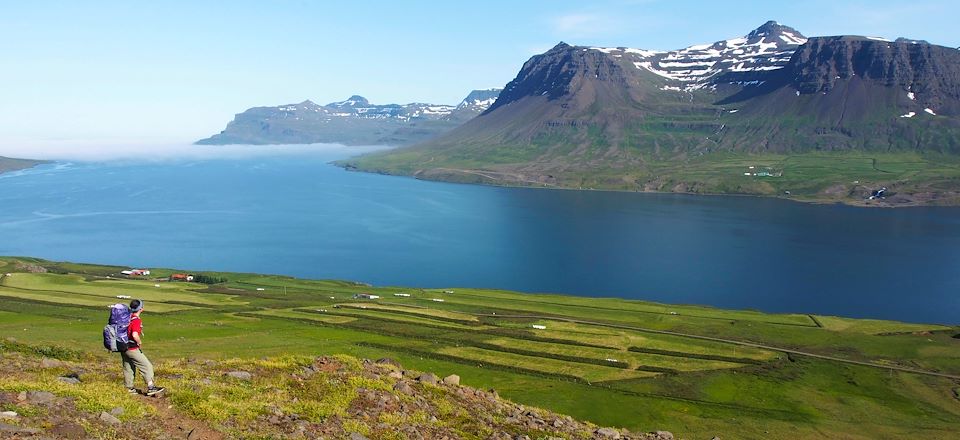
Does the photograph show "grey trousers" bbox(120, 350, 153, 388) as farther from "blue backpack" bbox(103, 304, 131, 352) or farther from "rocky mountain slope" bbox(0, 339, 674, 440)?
"blue backpack" bbox(103, 304, 131, 352)

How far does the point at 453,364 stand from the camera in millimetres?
72250

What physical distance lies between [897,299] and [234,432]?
5499 inches

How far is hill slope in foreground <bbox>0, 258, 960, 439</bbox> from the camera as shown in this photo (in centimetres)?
2342

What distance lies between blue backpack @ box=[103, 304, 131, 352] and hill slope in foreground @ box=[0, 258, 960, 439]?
168 cm

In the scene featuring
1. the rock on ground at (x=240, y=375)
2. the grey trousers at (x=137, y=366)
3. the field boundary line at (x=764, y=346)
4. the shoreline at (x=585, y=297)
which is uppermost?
the grey trousers at (x=137, y=366)

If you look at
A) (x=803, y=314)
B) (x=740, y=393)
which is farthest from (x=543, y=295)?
(x=740, y=393)

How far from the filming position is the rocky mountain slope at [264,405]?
19.7 metres

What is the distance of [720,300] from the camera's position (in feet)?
417

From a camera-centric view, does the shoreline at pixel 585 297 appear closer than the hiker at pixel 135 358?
No

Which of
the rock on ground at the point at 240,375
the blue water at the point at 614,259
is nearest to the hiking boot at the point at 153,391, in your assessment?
the rock on ground at the point at 240,375

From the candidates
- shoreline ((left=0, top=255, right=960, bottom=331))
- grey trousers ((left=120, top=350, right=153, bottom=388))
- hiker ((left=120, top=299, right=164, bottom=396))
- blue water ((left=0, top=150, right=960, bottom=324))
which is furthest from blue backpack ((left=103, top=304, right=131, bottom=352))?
blue water ((left=0, top=150, right=960, bottom=324))

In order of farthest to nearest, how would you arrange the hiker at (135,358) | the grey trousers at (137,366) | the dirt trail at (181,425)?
the grey trousers at (137,366) < the hiker at (135,358) < the dirt trail at (181,425)

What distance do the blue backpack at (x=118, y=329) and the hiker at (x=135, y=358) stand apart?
5.7 inches

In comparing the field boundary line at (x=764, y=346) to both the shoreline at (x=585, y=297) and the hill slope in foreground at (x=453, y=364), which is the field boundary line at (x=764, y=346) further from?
the shoreline at (x=585, y=297)
